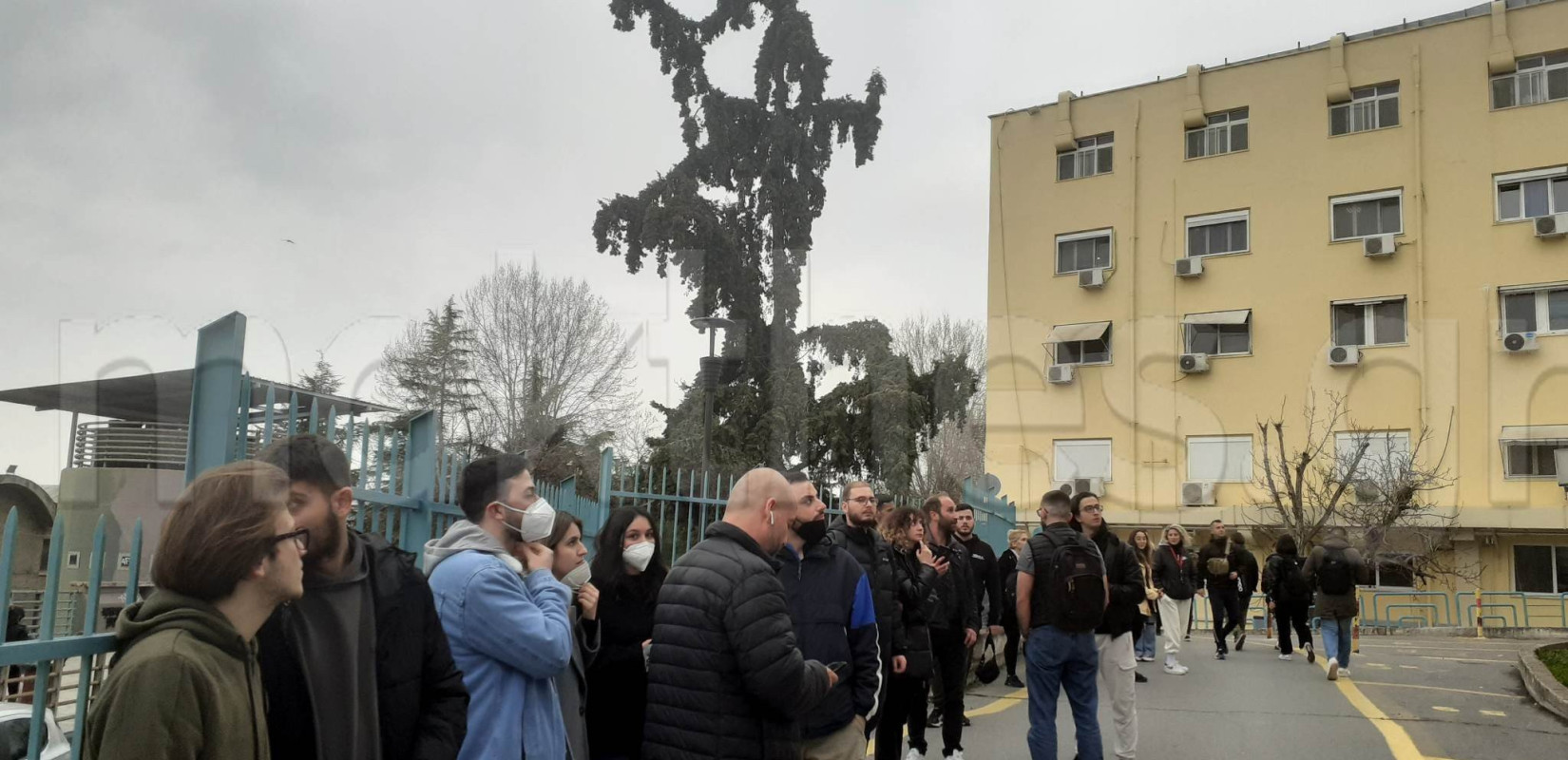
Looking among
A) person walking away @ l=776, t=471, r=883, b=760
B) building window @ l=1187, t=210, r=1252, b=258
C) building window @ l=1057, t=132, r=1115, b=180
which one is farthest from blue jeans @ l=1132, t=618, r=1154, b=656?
building window @ l=1057, t=132, r=1115, b=180

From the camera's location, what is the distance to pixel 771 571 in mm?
4172

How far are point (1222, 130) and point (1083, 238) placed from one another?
430 centimetres

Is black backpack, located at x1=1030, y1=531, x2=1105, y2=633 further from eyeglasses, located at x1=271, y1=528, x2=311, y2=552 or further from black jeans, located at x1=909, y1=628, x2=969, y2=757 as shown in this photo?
eyeglasses, located at x1=271, y1=528, x2=311, y2=552

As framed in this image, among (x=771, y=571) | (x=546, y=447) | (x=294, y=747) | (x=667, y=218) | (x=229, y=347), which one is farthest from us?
(x=667, y=218)

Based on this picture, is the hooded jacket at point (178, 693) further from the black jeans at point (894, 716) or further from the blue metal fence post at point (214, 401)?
the black jeans at point (894, 716)

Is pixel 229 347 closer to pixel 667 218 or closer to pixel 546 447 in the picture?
pixel 546 447

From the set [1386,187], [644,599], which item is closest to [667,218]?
[1386,187]

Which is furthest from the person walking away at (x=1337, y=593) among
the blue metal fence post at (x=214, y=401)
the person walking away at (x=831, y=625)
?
the blue metal fence post at (x=214, y=401)

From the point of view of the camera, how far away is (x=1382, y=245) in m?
27.3

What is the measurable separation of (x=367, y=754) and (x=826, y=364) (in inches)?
856

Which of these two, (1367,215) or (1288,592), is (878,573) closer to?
(1288,592)

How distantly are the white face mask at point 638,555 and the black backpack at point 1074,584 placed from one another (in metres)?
3.29

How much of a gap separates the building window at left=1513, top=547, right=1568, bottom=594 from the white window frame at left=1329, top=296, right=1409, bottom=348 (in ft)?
17.7

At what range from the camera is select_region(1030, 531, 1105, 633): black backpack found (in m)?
7.09
